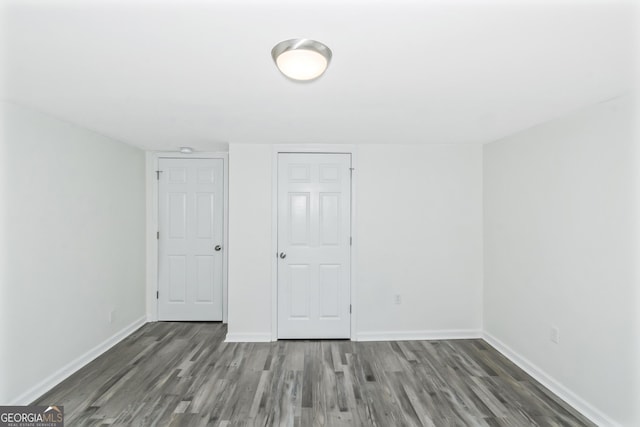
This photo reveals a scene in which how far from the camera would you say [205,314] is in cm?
419

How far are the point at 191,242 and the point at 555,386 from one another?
13.8ft

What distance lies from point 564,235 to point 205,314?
4.15 metres

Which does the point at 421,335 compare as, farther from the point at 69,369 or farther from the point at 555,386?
the point at 69,369

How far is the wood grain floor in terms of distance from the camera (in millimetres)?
2258

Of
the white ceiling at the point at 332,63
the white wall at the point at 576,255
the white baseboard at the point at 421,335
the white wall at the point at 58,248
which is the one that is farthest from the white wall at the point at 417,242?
the white wall at the point at 58,248

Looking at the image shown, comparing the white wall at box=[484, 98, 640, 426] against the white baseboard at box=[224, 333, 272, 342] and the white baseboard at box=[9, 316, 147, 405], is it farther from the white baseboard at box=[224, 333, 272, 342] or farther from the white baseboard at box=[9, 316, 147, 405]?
the white baseboard at box=[9, 316, 147, 405]

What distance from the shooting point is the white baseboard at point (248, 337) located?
11.8 feet

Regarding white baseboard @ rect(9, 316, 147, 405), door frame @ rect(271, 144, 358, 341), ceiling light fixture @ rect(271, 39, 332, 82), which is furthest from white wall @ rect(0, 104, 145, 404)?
ceiling light fixture @ rect(271, 39, 332, 82)

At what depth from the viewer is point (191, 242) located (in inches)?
165

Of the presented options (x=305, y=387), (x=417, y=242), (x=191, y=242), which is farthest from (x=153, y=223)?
(x=417, y=242)

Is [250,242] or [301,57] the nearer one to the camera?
[301,57]

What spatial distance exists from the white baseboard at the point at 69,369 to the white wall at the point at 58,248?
10 millimetres

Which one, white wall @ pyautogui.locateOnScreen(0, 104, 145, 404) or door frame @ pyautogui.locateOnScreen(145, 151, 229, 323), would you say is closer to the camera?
white wall @ pyautogui.locateOnScreen(0, 104, 145, 404)

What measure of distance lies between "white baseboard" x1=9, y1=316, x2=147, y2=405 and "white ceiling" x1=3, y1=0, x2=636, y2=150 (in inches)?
86.7
